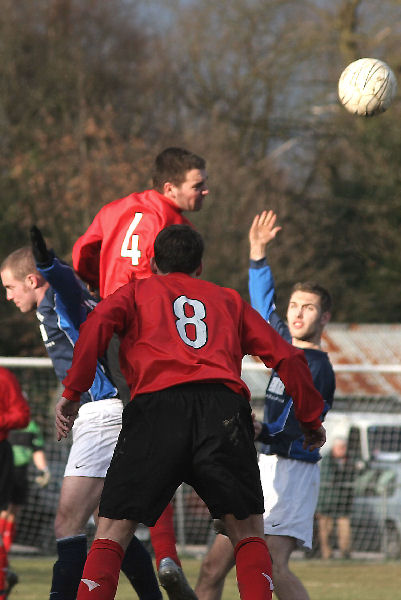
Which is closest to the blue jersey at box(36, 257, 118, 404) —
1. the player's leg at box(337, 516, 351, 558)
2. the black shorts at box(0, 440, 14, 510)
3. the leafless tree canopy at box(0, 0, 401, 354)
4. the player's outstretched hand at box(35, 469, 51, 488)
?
the black shorts at box(0, 440, 14, 510)

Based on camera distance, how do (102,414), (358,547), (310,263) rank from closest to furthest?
(102,414) < (358,547) < (310,263)

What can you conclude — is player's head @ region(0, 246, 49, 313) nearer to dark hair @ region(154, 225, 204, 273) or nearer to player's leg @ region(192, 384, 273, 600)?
dark hair @ region(154, 225, 204, 273)

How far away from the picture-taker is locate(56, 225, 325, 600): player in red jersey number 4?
456 centimetres

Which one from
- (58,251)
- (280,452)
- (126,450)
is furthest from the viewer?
(58,251)

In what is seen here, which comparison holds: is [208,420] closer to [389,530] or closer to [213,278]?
[389,530]

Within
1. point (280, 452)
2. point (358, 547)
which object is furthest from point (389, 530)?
point (280, 452)

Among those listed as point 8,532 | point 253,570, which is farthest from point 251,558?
point 8,532

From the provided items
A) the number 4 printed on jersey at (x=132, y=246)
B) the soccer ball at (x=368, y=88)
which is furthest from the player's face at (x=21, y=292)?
the soccer ball at (x=368, y=88)

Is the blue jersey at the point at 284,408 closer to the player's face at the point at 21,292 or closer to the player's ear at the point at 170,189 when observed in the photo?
the player's ear at the point at 170,189

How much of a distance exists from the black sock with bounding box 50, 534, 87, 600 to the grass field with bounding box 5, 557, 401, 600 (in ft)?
10.1

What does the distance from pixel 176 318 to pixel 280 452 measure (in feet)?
5.74

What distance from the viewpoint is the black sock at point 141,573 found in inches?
227

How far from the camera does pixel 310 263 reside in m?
25.5

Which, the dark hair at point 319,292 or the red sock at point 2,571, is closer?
the dark hair at point 319,292
